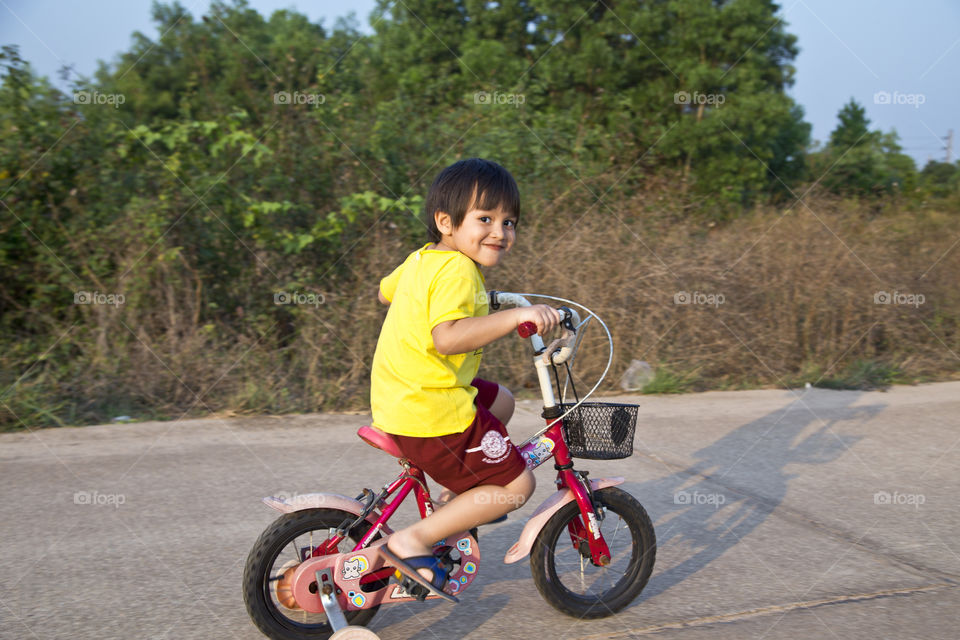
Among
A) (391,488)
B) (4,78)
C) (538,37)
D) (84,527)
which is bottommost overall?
(84,527)

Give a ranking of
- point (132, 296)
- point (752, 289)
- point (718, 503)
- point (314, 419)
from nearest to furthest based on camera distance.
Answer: point (718, 503) < point (314, 419) < point (132, 296) < point (752, 289)

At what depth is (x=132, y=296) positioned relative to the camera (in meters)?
6.55

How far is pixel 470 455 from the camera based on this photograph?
8.87ft

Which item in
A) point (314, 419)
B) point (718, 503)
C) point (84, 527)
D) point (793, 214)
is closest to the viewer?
point (84, 527)

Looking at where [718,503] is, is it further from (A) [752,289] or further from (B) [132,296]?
(B) [132,296]

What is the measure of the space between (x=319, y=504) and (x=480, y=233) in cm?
106

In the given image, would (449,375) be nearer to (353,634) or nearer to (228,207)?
(353,634)

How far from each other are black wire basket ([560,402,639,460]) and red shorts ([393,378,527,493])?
251 mm

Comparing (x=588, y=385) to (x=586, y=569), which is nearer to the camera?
(x=586, y=569)

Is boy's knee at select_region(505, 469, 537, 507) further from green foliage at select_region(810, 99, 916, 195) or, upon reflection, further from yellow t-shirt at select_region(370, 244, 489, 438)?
green foliage at select_region(810, 99, 916, 195)

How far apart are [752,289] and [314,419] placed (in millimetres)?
4210

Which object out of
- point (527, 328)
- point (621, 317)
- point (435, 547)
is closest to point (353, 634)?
point (435, 547)

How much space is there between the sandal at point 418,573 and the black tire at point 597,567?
1.23ft

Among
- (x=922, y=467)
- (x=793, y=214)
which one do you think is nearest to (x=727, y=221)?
(x=793, y=214)
